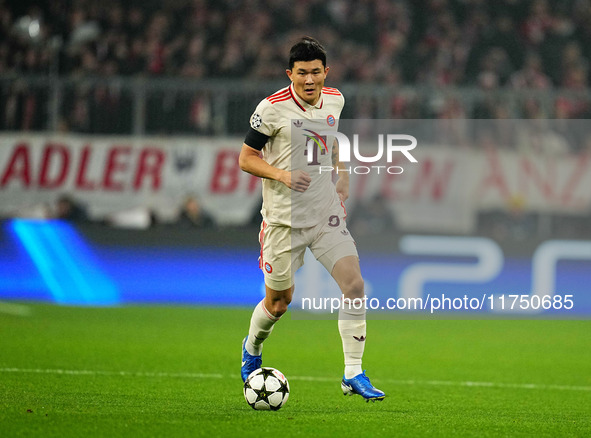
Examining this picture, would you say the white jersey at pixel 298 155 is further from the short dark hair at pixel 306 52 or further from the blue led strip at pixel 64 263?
the blue led strip at pixel 64 263

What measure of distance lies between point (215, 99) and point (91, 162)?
2106 mm

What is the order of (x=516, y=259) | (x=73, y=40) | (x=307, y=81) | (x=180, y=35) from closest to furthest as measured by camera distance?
(x=307, y=81) < (x=516, y=259) < (x=73, y=40) < (x=180, y=35)

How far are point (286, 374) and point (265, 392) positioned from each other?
231 centimetres

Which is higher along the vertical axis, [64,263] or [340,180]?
[340,180]

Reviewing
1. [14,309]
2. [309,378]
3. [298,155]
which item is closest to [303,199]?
[298,155]

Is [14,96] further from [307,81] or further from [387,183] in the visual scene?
[307,81]

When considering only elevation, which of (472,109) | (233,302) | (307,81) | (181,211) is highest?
(307,81)

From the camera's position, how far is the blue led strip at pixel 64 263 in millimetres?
14648

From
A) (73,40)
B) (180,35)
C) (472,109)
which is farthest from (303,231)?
(180,35)

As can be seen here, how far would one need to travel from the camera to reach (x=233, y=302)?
14797 millimetres

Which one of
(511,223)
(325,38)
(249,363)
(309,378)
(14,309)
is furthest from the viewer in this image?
(325,38)

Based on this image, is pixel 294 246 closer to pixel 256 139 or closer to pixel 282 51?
pixel 256 139

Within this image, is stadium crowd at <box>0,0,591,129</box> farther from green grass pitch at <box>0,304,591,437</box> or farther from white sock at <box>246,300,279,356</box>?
white sock at <box>246,300,279,356</box>

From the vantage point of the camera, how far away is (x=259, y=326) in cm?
704
